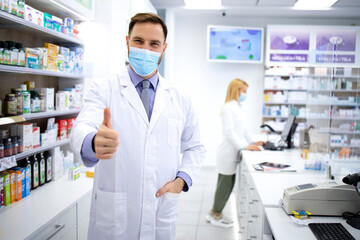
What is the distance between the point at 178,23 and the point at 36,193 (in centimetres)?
514

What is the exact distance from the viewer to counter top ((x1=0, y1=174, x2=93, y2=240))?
5.45 feet

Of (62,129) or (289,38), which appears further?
(289,38)

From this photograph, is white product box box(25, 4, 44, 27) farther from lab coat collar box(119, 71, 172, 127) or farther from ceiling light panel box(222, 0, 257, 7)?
ceiling light panel box(222, 0, 257, 7)

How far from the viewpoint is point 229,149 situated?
3.63m

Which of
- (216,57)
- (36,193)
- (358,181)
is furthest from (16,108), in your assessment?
(216,57)

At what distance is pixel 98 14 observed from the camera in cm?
292

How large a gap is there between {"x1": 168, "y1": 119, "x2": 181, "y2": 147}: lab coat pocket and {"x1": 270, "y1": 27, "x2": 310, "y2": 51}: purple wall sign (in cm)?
504

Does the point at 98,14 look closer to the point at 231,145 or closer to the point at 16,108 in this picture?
the point at 16,108

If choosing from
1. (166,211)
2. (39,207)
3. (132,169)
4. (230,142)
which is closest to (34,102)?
(39,207)

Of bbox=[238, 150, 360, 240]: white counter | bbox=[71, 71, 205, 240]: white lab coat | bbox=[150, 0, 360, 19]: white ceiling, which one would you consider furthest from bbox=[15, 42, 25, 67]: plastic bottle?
bbox=[150, 0, 360, 19]: white ceiling

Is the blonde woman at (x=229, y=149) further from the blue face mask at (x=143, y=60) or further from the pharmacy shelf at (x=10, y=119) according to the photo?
the pharmacy shelf at (x=10, y=119)

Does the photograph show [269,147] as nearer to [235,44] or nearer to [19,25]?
[235,44]

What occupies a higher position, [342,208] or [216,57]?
[216,57]

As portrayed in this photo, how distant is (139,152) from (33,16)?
1479mm
